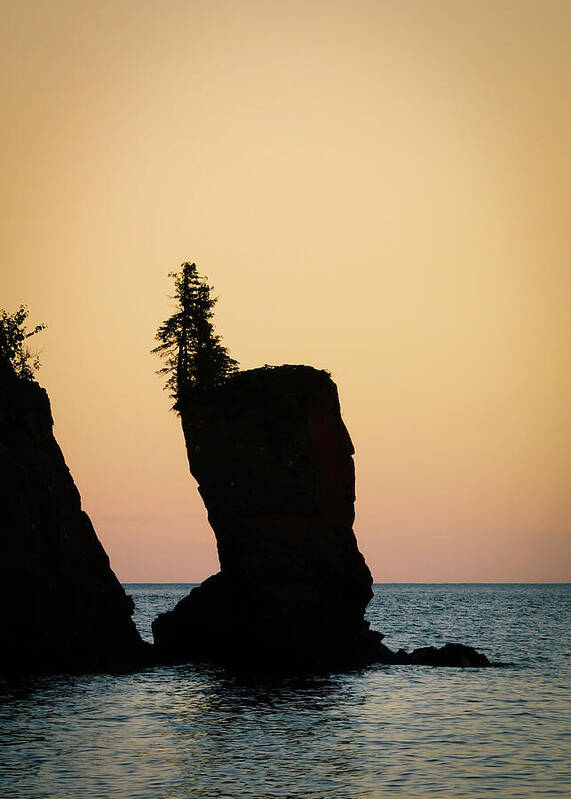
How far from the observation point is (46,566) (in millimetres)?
48219

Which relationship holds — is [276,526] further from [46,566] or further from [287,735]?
[287,735]

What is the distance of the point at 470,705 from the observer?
3972 centimetres

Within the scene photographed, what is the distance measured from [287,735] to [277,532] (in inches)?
857

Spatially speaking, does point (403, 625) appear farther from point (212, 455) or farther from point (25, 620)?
point (25, 620)

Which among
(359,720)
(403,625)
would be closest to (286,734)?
(359,720)

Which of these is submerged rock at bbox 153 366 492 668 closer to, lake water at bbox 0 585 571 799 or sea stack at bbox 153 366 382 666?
sea stack at bbox 153 366 382 666

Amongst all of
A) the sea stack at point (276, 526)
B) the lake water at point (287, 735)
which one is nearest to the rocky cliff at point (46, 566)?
the lake water at point (287, 735)

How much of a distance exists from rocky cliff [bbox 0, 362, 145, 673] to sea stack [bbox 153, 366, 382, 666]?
236 inches

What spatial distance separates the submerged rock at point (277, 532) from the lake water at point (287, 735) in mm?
3334

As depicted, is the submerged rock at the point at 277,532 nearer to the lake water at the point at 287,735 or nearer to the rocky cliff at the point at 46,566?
the lake water at the point at 287,735

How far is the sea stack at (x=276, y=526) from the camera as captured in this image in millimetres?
53344

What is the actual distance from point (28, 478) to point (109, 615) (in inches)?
393

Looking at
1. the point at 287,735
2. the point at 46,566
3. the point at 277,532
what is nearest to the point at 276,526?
the point at 277,532

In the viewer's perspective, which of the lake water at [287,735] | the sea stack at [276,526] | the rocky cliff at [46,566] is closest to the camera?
the lake water at [287,735]
